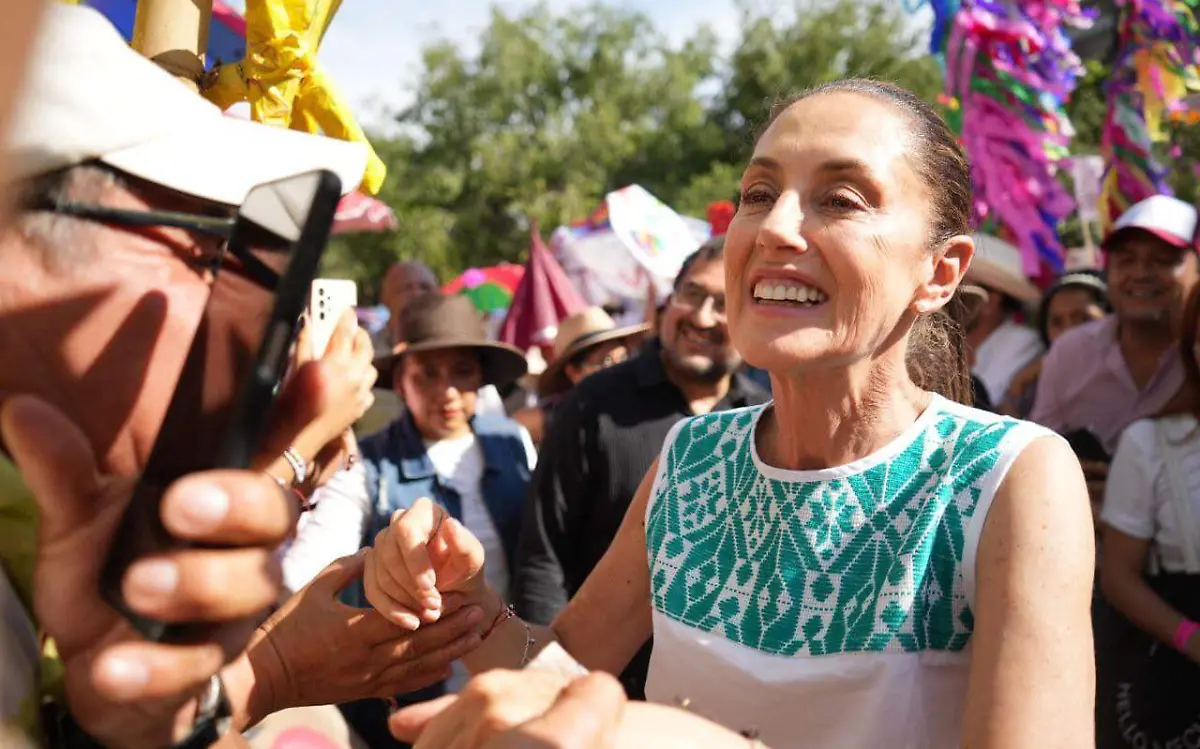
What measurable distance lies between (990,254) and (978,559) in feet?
13.9

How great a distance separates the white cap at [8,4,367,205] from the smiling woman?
0.68 metres

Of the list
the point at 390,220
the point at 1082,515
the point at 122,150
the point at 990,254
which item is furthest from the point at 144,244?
the point at 390,220

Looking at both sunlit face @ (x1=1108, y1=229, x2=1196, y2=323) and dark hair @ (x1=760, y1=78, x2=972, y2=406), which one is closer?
dark hair @ (x1=760, y1=78, x2=972, y2=406)

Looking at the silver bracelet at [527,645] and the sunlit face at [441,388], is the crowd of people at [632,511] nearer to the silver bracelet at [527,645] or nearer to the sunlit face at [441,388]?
the silver bracelet at [527,645]

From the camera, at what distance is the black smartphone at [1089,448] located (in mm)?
3416

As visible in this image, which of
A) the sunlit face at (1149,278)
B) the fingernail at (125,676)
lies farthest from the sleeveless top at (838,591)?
the sunlit face at (1149,278)

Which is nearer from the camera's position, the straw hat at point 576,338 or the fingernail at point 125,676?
the fingernail at point 125,676

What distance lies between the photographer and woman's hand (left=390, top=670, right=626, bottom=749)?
962mm

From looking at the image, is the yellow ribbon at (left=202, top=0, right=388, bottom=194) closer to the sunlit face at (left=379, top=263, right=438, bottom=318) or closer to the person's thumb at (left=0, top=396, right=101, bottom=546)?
the person's thumb at (left=0, top=396, right=101, bottom=546)

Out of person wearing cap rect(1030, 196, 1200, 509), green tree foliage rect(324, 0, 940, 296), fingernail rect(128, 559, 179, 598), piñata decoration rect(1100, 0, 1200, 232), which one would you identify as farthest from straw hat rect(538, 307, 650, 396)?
green tree foliage rect(324, 0, 940, 296)

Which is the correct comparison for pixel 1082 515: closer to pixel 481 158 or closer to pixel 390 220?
pixel 390 220

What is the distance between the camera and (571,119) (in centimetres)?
3281

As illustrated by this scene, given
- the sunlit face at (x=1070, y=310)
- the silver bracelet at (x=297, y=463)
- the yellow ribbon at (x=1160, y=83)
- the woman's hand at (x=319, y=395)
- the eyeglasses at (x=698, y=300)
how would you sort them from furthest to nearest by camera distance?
the yellow ribbon at (x=1160, y=83)
the sunlit face at (x=1070, y=310)
the eyeglasses at (x=698, y=300)
the silver bracelet at (x=297, y=463)
the woman's hand at (x=319, y=395)

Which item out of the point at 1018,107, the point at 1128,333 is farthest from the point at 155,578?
the point at 1018,107
